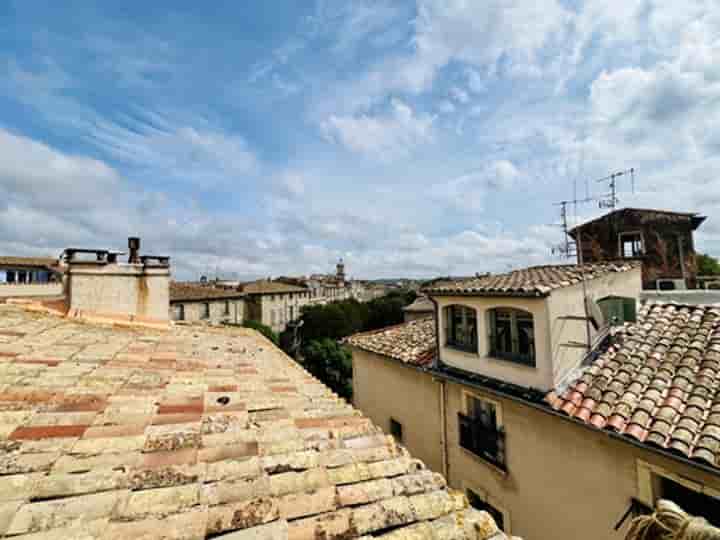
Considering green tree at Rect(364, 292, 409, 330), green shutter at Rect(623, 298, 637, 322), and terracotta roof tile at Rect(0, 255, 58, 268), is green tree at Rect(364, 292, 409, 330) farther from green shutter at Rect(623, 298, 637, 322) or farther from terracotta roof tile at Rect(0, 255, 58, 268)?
green shutter at Rect(623, 298, 637, 322)

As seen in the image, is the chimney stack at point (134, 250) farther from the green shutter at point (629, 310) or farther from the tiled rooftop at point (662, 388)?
the green shutter at point (629, 310)

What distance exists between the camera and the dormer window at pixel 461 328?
7730mm

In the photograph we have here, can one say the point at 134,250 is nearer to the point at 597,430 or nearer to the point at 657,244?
the point at 597,430

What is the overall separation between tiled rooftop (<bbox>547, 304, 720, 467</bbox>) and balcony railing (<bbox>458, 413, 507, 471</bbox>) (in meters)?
1.94

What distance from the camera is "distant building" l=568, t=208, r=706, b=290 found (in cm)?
1597

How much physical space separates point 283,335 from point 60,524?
4366 centimetres

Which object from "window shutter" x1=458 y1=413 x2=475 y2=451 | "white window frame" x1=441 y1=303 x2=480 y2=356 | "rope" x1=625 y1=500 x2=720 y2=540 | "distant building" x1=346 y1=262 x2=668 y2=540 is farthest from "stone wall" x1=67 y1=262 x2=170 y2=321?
"rope" x1=625 y1=500 x2=720 y2=540

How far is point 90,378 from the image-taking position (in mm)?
2871

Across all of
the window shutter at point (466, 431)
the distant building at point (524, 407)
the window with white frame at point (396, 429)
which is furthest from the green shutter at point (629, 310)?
the window with white frame at point (396, 429)

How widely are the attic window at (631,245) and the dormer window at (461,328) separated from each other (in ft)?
48.0

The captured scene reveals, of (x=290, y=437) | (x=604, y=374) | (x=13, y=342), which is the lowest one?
(x=604, y=374)

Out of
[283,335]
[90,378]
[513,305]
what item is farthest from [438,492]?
[283,335]

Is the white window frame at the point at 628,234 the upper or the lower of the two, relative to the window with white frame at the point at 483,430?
upper

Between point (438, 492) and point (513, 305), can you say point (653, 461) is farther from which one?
point (438, 492)
